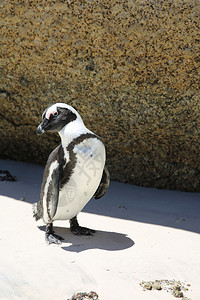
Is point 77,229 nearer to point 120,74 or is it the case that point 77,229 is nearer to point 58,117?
point 58,117

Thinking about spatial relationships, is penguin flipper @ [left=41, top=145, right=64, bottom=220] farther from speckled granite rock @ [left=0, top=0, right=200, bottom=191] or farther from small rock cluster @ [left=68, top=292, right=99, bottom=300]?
speckled granite rock @ [left=0, top=0, right=200, bottom=191]

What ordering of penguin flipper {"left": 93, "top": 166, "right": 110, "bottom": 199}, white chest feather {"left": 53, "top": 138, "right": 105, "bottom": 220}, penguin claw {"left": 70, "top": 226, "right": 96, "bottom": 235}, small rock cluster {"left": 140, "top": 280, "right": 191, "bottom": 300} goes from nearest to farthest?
small rock cluster {"left": 140, "top": 280, "right": 191, "bottom": 300} → white chest feather {"left": 53, "top": 138, "right": 105, "bottom": 220} → penguin claw {"left": 70, "top": 226, "right": 96, "bottom": 235} → penguin flipper {"left": 93, "top": 166, "right": 110, "bottom": 199}

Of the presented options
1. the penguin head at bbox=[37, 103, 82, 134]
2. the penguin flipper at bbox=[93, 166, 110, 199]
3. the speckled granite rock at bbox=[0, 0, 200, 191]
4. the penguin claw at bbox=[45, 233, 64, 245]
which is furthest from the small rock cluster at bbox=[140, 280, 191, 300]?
the speckled granite rock at bbox=[0, 0, 200, 191]

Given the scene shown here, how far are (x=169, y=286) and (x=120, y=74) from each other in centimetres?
219

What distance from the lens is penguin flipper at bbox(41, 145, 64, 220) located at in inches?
A: 107

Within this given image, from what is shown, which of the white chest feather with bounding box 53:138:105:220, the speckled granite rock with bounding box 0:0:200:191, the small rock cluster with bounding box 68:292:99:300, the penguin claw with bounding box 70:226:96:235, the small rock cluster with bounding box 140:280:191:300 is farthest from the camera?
the speckled granite rock with bounding box 0:0:200:191

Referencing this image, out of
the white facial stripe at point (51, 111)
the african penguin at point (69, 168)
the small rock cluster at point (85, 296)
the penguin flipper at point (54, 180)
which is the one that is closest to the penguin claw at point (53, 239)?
the african penguin at point (69, 168)

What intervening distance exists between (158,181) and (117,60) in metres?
1.27

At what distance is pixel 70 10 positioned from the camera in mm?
3830

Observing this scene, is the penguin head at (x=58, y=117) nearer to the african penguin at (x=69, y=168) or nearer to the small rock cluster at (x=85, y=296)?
the african penguin at (x=69, y=168)

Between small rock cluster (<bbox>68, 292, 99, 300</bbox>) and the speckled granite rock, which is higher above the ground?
the speckled granite rock

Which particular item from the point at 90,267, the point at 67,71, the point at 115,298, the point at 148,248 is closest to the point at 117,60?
the point at 67,71

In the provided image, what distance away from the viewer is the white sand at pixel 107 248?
215cm

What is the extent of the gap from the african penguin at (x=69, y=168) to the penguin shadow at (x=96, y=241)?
0.09m
